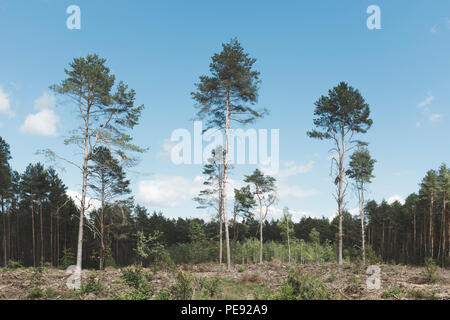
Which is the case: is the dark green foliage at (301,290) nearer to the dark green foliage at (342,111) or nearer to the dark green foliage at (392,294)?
the dark green foliage at (392,294)

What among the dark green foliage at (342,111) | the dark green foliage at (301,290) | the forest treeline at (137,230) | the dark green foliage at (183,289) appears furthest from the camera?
the forest treeline at (137,230)

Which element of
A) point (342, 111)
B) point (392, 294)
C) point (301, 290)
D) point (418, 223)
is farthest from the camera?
point (418, 223)

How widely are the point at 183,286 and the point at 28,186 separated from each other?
1350 inches

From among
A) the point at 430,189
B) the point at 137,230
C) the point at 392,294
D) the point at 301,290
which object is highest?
the point at 430,189

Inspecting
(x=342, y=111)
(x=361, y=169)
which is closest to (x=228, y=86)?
(x=342, y=111)

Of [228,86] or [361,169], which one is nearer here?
[228,86]

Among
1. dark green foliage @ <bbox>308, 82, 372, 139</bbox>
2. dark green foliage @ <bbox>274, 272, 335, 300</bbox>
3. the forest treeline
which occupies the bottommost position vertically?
the forest treeline

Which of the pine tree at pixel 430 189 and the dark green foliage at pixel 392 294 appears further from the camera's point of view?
the pine tree at pixel 430 189

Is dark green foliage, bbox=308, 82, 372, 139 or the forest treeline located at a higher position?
dark green foliage, bbox=308, 82, 372, 139

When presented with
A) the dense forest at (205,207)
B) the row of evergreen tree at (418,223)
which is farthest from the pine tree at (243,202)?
the row of evergreen tree at (418,223)

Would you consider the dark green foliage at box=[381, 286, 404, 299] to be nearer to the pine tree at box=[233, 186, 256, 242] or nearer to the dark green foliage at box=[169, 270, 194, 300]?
the dark green foliage at box=[169, 270, 194, 300]

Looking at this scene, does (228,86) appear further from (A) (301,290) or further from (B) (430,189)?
(B) (430,189)

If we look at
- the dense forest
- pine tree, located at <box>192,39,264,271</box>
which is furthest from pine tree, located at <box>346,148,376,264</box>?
pine tree, located at <box>192,39,264,271</box>

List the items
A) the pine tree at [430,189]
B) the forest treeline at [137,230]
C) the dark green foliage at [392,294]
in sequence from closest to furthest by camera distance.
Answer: the dark green foliage at [392,294] < the forest treeline at [137,230] < the pine tree at [430,189]
